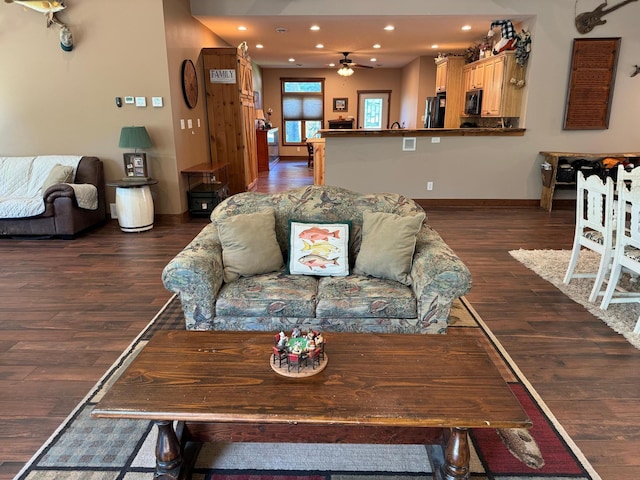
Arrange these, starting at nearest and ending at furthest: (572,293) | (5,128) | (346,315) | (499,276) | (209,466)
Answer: (209,466) → (346,315) → (572,293) → (499,276) → (5,128)

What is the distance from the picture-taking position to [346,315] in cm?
241

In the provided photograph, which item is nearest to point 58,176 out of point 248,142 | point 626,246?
point 248,142

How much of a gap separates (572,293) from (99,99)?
5.49 m

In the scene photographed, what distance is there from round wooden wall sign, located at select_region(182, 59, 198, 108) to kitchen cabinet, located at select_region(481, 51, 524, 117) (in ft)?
14.5

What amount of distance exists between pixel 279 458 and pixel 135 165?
14.5ft

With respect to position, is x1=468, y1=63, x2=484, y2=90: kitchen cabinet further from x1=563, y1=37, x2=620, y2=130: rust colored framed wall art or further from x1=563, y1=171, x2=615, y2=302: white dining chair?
x1=563, y1=171, x2=615, y2=302: white dining chair

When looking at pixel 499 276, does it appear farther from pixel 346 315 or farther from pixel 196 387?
pixel 196 387

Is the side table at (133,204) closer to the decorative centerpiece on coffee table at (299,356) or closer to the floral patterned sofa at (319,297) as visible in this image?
the floral patterned sofa at (319,297)

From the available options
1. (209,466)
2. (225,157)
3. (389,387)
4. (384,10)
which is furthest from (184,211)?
(389,387)

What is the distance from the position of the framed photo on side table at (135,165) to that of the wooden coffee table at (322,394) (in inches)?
155

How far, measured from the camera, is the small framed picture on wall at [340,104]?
13.3 metres

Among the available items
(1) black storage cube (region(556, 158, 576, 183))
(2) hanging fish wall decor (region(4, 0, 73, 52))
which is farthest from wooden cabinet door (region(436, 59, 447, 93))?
(2) hanging fish wall decor (region(4, 0, 73, 52))

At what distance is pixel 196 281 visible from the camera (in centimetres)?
237

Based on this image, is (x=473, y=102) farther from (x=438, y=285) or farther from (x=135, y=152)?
(x=438, y=285)
